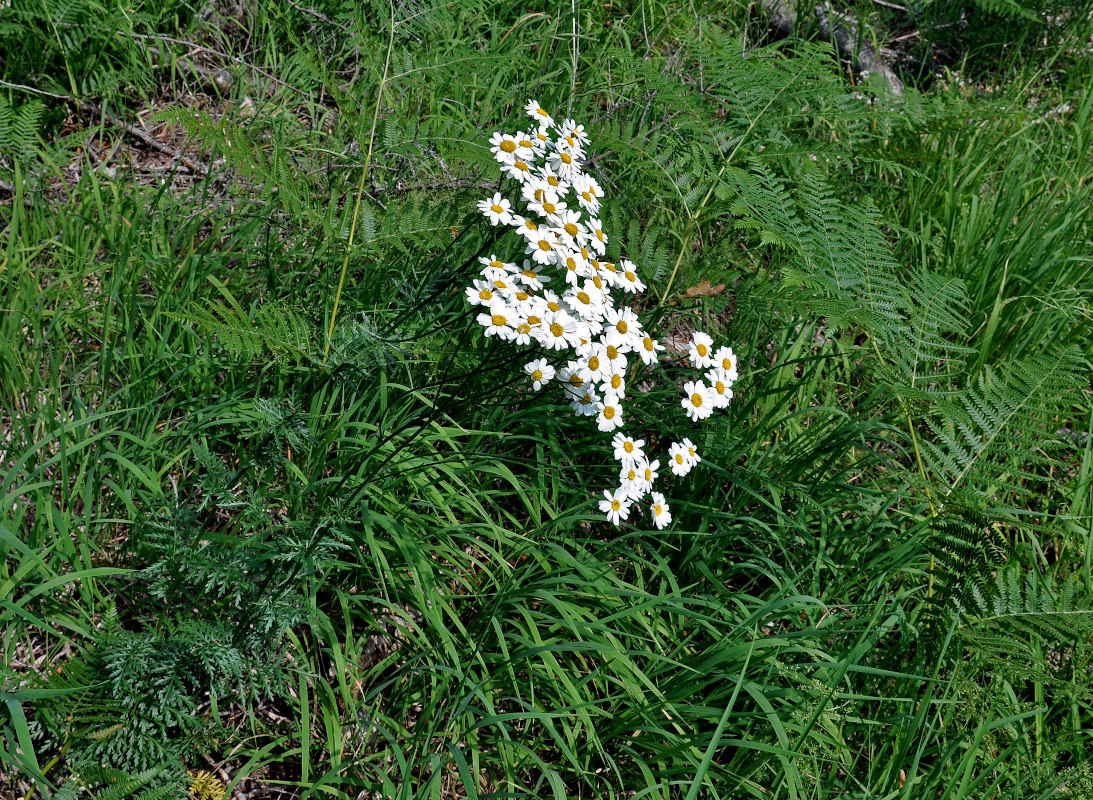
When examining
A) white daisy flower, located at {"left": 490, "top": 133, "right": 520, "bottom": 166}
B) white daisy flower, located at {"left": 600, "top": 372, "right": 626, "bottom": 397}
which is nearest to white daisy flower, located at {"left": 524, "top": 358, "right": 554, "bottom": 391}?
white daisy flower, located at {"left": 600, "top": 372, "right": 626, "bottom": 397}

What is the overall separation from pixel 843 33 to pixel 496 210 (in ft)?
10.9

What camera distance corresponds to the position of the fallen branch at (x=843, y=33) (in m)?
4.07

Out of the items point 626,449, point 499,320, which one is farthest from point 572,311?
point 626,449

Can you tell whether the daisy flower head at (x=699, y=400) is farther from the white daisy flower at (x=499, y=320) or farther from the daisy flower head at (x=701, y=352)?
the white daisy flower at (x=499, y=320)

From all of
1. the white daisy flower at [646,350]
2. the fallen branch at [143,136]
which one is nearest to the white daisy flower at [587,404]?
the white daisy flower at [646,350]

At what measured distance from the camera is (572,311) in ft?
5.45

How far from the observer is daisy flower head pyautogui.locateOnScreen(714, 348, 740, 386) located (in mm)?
1901

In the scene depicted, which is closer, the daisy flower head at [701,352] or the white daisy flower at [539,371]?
the white daisy flower at [539,371]

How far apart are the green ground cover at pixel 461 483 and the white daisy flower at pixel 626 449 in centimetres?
20

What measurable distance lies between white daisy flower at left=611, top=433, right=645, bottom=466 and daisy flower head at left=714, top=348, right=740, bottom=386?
27cm

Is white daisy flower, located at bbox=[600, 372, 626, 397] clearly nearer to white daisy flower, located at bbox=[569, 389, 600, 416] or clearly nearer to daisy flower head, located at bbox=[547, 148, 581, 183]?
white daisy flower, located at bbox=[569, 389, 600, 416]

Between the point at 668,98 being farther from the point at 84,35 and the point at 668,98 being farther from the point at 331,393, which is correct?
the point at 84,35

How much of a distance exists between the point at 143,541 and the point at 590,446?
1153 millimetres

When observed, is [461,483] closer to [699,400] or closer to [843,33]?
[699,400]
